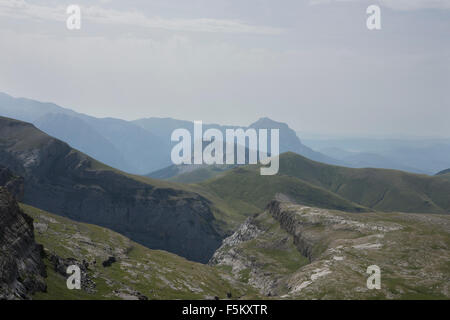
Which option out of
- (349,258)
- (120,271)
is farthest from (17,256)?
(349,258)

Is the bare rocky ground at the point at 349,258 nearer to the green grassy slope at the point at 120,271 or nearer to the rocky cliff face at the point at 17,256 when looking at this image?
the green grassy slope at the point at 120,271

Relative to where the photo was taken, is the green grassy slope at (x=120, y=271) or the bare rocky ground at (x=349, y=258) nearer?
the bare rocky ground at (x=349, y=258)

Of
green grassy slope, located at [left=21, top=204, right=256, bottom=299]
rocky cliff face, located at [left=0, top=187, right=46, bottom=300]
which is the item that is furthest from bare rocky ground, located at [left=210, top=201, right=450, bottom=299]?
rocky cliff face, located at [left=0, top=187, right=46, bottom=300]

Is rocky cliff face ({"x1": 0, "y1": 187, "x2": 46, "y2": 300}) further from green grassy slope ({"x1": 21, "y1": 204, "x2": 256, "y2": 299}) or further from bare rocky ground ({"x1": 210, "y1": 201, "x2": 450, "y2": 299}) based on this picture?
bare rocky ground ({"x1": 210, "y1": 201, "x2": 450, "y2": 299})

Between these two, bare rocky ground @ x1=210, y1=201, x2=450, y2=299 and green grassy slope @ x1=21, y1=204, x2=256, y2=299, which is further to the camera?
green grassy slope @ x1=21, y1=204, x2=256, y2=299

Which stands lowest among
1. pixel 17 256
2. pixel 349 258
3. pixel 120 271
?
pixel 120 271

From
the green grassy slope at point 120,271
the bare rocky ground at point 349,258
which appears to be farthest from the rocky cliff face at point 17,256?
the bare rocky ground at point 349,258

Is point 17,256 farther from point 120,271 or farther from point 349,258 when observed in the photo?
point 349,258
